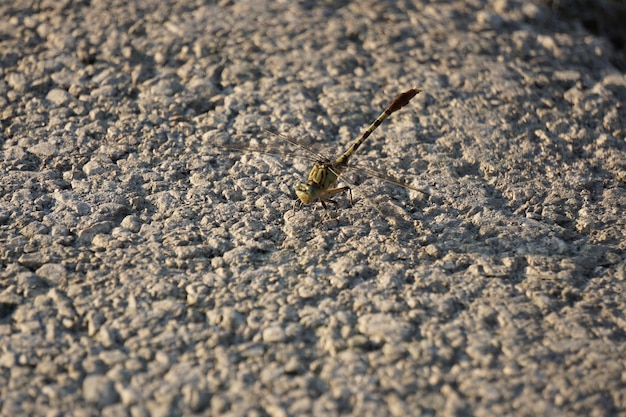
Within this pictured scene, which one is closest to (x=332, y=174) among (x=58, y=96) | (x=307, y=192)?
(x=307, y=192)

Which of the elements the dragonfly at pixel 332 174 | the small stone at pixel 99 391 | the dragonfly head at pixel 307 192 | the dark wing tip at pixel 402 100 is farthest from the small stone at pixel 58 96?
the small stone at pixel 99 391

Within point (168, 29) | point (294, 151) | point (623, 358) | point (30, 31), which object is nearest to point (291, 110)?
point (294, 151)

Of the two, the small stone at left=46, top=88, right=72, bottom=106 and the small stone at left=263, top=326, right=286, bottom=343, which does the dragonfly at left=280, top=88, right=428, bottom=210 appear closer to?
the small stone at left=263, top=326, right=286, bottom=343

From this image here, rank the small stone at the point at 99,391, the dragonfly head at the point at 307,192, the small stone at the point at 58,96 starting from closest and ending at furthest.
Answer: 1. the small stone at the point at 99,391
2. the dragonfly head at the point at 307,192
3. the small stone at the point at 58,96

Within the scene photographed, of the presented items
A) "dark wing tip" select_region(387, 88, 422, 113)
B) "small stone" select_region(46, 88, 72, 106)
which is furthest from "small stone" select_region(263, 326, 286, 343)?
"small stone" select_region(46, 88, 72, 106)

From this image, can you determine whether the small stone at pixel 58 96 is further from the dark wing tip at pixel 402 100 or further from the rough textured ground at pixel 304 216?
the dark wing tip at pixel 402 100
